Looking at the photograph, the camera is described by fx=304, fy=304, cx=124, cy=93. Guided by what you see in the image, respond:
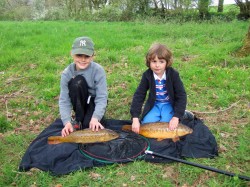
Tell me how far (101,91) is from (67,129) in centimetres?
63

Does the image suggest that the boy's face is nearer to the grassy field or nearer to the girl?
the girl

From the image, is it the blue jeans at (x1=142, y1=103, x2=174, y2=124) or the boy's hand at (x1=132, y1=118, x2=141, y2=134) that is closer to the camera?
the boy's hand at (x1=132, y1=118, x2=141, y2=134)

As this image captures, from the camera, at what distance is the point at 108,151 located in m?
3.38

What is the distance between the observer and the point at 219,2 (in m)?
19.5

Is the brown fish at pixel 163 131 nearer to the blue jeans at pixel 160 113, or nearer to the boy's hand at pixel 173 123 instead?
the boy's hand at pixel 173 123

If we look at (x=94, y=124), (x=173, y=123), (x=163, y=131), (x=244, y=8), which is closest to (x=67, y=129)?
(x=94, y=124)

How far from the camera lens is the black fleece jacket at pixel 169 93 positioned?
3677 millimetres

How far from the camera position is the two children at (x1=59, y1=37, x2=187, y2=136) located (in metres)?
3.56

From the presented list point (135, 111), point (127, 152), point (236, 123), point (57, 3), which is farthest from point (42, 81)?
point (57, 3)

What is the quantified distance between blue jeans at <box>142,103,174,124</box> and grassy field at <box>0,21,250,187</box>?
592 millimetres

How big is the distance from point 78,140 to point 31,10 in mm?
23494

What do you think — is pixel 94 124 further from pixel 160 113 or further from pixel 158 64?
pixel 158 64

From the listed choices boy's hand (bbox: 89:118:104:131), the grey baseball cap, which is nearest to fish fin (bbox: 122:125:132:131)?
boy's hand (bbox: 89:118:104:131)

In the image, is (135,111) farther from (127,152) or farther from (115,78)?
(115,78)
